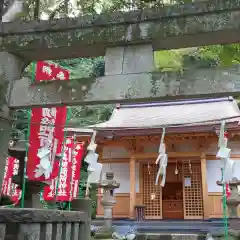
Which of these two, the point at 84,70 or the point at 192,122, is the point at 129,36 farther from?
the point at 84,70

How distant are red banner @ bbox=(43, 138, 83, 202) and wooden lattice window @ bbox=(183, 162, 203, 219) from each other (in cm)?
513

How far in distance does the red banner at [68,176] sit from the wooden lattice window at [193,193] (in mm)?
5129

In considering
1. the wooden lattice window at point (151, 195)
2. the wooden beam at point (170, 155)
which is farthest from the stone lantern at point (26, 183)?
the wooden lattice window at point (151, 195)

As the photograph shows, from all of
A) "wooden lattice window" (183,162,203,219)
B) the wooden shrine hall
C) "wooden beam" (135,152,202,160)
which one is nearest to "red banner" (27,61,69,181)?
the wooden shrine hall

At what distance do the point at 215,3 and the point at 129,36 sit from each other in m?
0.78

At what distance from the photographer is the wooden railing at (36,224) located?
2.27 meters

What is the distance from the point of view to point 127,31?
10.2 ft

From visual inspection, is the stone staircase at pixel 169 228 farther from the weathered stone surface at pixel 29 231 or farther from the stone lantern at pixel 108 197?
the weathered stone surface at pixel 29 231

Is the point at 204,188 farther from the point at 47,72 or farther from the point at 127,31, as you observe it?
the point at 127,31

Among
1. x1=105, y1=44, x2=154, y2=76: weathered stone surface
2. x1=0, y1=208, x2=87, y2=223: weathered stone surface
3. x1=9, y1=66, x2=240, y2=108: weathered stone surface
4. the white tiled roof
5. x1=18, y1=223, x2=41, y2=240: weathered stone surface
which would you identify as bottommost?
x1=18, y1=223, x2=41, y2=240: weathered stone surface

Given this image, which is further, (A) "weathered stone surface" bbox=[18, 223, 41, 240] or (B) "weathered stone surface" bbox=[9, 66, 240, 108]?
(B) "weathered stone surface" bbox=[9, 66, 240, 108]

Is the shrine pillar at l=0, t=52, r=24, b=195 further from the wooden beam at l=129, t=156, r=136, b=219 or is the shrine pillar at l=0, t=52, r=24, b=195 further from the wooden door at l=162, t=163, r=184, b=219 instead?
the wooden door at l=162, t=163, r=184, b=219

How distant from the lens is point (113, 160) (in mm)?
13742

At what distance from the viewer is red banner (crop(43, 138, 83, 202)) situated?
29.2ft
